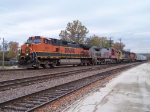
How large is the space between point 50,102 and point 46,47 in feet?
55.3

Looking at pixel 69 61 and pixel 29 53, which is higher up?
pixel 29 53

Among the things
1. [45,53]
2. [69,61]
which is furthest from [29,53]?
[69,61]

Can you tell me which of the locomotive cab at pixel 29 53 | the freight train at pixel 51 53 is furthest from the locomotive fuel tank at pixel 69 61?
the locomotive cab at pixel 29 53

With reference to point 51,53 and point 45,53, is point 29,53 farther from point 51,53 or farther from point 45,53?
point 51,53

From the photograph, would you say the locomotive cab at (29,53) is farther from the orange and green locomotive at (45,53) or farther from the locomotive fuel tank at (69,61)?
the locomotive fuel tank at (69,61)

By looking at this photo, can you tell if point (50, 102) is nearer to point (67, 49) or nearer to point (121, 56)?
point (67, 49)

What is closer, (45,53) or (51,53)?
(45,53)

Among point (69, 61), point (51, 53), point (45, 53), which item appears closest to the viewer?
point (45, 53)

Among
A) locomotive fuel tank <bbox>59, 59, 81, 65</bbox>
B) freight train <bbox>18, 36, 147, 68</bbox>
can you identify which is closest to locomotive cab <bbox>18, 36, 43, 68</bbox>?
freight train <bbox>18, 36, 147, 68</bbox>

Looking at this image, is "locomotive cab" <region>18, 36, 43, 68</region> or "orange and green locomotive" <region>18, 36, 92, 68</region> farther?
"orange and green locomotive" <region>18, 36, 92, 68</region>

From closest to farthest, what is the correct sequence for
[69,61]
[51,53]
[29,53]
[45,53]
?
[29,53], [45,53], [51,53], [69,61]

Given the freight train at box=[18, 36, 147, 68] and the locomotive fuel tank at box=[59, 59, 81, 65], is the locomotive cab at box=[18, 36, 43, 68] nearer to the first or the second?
the freight train at box=[18, 36, 147, 68]

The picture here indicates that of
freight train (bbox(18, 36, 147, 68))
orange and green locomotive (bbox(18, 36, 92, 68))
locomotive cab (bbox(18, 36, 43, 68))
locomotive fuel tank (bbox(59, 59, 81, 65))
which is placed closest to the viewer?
locomotive cab (bbox(18, 36, 43, 68))

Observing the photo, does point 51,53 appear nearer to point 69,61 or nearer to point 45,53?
point 45,53
